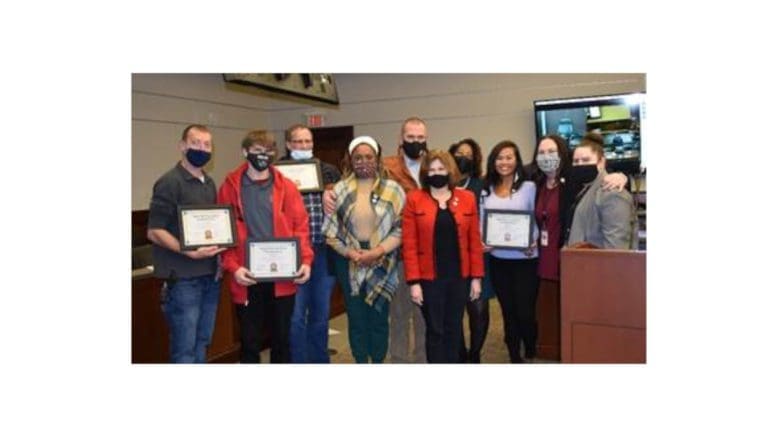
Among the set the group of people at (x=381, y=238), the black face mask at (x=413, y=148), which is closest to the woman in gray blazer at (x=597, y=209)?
the group of people at (x=381, y=238)

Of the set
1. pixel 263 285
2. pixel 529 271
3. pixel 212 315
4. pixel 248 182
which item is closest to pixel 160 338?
pixel 212 315

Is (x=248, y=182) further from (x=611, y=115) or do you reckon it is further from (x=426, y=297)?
(x=611, y=115)

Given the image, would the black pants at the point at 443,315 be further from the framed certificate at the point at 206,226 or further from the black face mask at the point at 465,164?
the framed certificate at the point at 206,226

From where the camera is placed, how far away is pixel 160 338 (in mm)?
2926

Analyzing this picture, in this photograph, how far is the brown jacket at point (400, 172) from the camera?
2941 millimetres

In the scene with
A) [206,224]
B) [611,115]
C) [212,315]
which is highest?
[611,115]

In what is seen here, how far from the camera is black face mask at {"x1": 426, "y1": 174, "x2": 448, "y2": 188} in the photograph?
106 inches

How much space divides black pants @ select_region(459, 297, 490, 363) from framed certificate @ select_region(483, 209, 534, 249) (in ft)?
1.09

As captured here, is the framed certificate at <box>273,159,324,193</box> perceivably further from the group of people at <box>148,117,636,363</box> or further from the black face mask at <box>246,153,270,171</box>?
the black face mask at <box>246,153,270,171</box>

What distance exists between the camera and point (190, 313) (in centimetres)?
256

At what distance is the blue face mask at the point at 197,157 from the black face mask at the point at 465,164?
139 cm

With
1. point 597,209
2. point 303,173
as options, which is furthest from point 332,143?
point 597,209

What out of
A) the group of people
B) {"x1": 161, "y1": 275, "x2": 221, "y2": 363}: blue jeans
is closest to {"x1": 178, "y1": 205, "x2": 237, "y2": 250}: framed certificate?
the group of people

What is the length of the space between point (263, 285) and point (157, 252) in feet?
1.69
